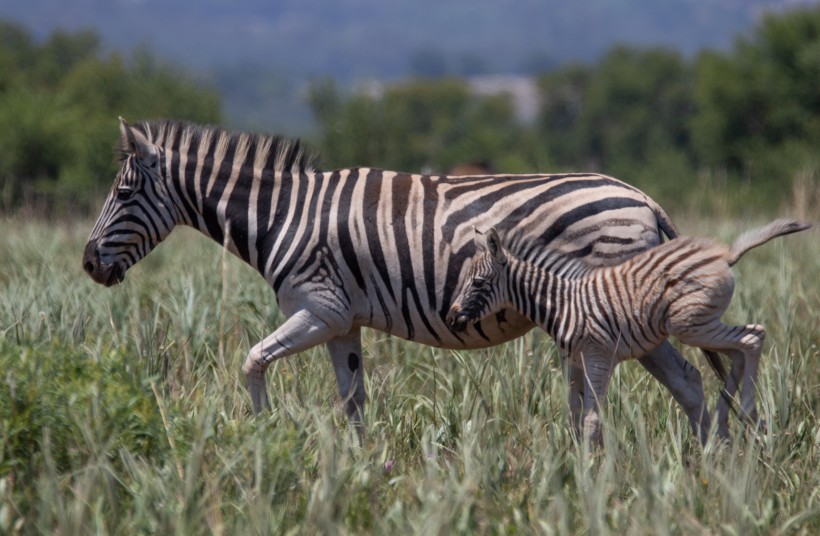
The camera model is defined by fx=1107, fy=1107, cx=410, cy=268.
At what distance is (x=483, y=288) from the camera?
17.5 feet

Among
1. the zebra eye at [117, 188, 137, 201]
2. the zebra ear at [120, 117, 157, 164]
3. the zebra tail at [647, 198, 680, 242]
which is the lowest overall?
the zebra tail at [647, 198, 680, 242]

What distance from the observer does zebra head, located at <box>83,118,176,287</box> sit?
584cm

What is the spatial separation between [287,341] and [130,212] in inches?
45.1

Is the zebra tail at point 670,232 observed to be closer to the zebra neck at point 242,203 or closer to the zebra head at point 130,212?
the zebra neck at point 242,203

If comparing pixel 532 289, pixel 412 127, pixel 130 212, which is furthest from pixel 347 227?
pixel 412 127

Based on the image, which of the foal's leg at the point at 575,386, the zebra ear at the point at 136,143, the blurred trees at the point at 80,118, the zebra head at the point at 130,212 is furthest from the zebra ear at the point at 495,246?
the blurred trees at the point at 80,118

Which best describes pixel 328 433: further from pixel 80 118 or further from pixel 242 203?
pixel 80 118

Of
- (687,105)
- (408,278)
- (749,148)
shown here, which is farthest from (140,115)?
(687,105)

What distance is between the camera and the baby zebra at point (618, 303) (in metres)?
4.93

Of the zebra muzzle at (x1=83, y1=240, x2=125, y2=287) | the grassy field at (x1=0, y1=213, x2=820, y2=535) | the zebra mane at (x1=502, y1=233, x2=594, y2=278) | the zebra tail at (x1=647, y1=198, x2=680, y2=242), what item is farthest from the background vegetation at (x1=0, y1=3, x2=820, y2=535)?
the zebra tail at (x1=647, y1=198, x2=680, y2=242)

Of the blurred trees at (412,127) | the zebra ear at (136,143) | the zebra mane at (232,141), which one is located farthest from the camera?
the blurred trees at (412,127)

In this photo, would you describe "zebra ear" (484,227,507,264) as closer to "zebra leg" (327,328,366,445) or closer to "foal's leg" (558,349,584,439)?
"foal's leg" (558,349,584,439)

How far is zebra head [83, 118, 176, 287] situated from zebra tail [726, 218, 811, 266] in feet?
9.53

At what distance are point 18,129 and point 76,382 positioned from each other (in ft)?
88.8
